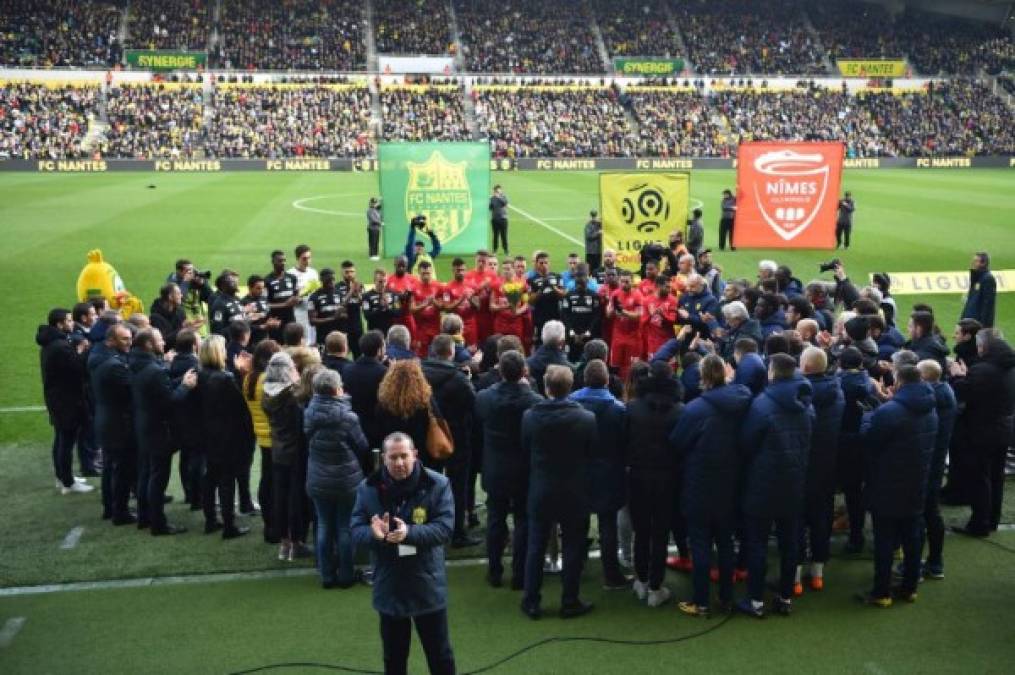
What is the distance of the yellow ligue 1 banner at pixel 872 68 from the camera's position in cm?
6888

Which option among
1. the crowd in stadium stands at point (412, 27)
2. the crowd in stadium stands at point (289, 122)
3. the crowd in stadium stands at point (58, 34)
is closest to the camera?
the crowd in stadium stands at point (289, 122)

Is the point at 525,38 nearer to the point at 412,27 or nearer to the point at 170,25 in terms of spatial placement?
the point at 412,27

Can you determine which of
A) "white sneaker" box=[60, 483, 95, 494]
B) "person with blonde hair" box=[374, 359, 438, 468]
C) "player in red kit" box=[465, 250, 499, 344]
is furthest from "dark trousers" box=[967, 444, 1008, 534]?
"white sneaker" box=[60, 483, 95, 494]

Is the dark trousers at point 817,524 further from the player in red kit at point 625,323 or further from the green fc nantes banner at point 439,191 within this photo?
the green fc nantes banner at point 439,191

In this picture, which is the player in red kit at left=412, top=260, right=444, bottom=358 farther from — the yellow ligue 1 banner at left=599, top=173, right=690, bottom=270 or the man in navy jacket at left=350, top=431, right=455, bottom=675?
the man in navy jacket at left=350, top=431, right=455, bottom=675

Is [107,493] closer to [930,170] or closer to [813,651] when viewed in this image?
[813,651]

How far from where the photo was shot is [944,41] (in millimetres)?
70688

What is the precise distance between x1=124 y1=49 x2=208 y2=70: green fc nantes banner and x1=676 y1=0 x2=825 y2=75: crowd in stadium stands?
124 ft

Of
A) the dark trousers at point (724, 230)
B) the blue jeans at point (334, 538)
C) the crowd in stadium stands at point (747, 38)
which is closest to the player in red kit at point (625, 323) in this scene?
the blue jeans at point (334, 538)

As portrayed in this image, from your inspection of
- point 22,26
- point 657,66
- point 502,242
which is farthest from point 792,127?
point 22,26

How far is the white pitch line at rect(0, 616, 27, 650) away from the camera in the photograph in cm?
628

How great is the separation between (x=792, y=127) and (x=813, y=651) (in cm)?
6007

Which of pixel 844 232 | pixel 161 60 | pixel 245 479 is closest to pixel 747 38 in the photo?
pixel 161 60

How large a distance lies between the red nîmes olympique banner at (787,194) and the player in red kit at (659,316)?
2.87 meters
